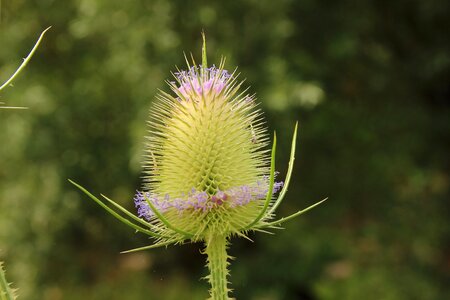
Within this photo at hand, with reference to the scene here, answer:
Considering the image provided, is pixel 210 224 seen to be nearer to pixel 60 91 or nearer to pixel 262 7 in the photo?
pixel 262 7

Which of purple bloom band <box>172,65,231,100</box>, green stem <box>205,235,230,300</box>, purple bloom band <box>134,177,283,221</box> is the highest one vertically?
purple bloom band <box>172,65,231,100</box>

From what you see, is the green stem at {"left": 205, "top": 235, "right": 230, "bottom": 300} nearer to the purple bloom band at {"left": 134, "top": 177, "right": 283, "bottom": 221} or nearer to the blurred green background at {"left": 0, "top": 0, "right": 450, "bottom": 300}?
the purple bloom band at {"left": 134, "top": 177, "right": 283, "bottom": 221}

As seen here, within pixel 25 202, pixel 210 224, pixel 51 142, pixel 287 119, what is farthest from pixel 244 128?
pixel 25 202

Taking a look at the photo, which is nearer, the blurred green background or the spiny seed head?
the spiny seed head

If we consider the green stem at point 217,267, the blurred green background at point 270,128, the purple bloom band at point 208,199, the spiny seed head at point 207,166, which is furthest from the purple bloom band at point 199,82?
the blurred green background at point 270,128

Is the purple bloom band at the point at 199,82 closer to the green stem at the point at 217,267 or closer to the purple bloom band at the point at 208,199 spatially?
the purple bloom band at the point at 208,199

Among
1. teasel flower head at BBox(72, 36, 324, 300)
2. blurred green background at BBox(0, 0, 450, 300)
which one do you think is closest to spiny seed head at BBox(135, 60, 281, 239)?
teasel flower head at BBox(72, 36, 324, 300)

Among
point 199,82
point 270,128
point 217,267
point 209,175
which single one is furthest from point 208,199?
point 270,128

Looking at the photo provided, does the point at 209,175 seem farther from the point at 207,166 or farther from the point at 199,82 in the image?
the point at 199,82
